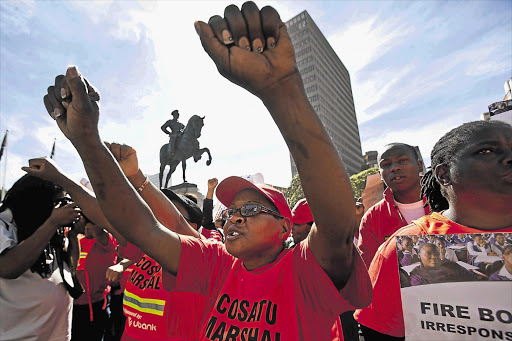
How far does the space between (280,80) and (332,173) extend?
1.14 feet

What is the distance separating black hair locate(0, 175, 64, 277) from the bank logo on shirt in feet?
8.11

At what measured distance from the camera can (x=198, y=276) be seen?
4.76ft

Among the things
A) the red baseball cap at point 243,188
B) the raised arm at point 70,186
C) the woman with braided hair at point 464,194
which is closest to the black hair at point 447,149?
the woman with braided hair at point 464,194

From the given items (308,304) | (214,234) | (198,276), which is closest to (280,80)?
(308,304)

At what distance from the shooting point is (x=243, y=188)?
1.70 metres

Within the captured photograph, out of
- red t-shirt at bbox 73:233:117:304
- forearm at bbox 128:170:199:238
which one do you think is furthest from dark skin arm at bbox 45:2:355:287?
red t-shirt at bbox 73:233:117:304

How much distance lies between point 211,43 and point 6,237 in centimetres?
219

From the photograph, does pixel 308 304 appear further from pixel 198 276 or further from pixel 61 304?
pixel 61 304

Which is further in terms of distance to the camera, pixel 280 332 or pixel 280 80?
pixel 280 332

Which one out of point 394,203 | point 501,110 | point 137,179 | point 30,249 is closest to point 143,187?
point 137,179

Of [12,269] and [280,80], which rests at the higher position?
[280,80]

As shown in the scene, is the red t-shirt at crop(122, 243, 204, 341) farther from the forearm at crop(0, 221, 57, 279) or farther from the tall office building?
the tall office building

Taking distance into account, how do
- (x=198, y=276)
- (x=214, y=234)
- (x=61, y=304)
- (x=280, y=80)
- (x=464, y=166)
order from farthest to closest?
(x=214, y=234) → (x=61, y=304) → (x=198, y=276) → (x=464, y=166) → (x=280, y=80)

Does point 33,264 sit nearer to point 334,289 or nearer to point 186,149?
point 334,289
